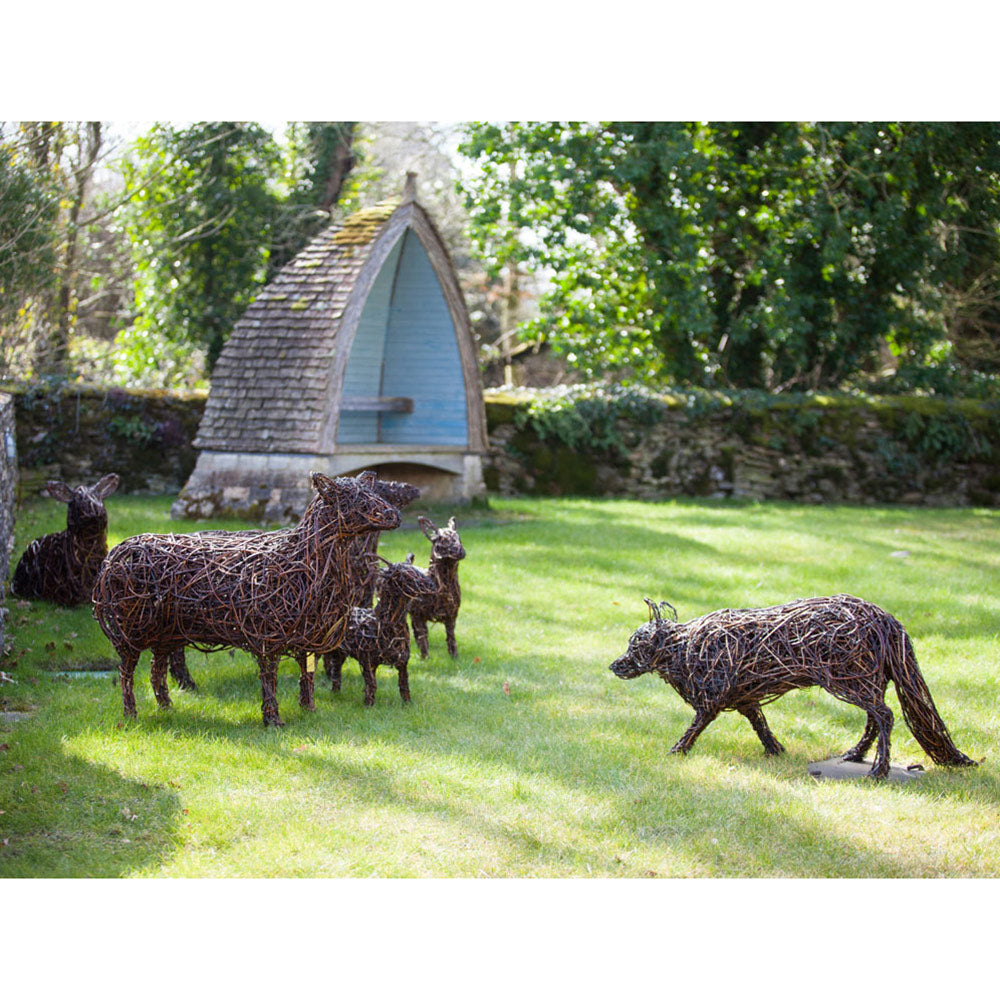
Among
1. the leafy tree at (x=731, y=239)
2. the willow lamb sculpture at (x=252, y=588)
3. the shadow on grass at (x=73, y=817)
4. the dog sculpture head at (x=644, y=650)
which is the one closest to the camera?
the shadow on grass at (x=73, y=817)

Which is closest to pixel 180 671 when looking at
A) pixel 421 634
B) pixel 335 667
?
pixel 335 667

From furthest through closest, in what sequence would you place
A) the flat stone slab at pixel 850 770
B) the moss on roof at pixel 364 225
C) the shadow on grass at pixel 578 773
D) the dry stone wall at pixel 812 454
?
the dry stone wall at pixel 812 454 < the moss on roof at pixel 364 225 < the flat stone slab at pixel 850 770 < the shadow on grass at pixel 578 773

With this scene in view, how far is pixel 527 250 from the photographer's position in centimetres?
2205

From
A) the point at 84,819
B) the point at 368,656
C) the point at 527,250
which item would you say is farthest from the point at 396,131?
the point at 84,819

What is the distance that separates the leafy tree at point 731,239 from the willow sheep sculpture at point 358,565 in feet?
48.6

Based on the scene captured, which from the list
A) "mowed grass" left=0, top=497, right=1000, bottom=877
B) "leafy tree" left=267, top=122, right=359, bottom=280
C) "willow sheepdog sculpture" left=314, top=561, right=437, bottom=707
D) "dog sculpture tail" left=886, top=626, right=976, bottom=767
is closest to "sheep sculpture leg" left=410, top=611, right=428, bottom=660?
"mowed grass" left=0, top=497, right=1000, bottom=877

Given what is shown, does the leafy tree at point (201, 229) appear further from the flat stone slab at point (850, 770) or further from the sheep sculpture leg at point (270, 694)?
the flat stone slab at point (850, 770)

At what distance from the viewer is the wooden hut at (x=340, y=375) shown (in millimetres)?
13820

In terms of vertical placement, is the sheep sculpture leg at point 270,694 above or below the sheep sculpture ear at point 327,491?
below

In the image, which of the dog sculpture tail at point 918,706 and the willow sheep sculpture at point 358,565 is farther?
the willow sheep sculpture at point 358,565

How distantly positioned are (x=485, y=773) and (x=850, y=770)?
2.18 m

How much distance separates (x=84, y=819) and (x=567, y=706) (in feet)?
11.2

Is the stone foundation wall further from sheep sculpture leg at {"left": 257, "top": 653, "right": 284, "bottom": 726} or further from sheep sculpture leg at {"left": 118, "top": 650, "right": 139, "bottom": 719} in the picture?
sheep sculpture leg at {"left": 257, "top": 653, "right": 284, "bottom": 726}

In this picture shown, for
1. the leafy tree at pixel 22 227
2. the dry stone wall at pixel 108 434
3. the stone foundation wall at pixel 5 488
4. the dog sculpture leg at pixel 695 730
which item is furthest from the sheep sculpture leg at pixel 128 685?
the dry stone wall at pixel 108 434
